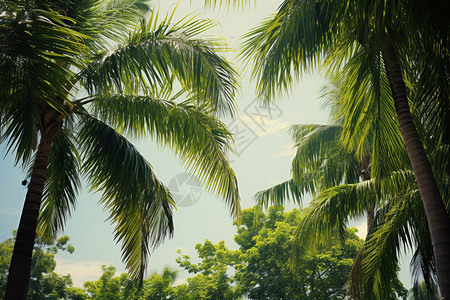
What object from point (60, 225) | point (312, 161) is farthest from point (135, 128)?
point (312, 161)

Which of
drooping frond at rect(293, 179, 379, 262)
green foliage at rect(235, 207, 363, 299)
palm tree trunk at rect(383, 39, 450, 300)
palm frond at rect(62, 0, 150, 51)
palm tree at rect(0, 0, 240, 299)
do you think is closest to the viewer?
palm tree trunk at rect(383, 39, 450, 300)

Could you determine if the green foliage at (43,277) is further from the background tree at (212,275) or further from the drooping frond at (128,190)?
the drooping frond at (128,190)

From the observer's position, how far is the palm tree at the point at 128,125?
6430 millimetres

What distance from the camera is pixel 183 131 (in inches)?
297

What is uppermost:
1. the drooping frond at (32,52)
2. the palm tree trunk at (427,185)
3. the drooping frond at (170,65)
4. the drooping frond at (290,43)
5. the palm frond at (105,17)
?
the palm frond at (105,17)

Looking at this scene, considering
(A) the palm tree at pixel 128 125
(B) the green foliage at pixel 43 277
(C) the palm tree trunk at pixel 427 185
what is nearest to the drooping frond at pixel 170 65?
(A) the palm tree at pixel 128 125

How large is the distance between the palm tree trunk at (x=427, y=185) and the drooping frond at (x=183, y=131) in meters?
3.46

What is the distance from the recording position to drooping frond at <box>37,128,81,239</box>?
7.51 metres

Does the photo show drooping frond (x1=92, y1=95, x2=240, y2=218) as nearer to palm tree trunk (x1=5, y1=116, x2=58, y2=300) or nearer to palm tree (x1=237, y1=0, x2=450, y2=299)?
palm tree trunk (x1=5, y1=116, x2=58, y2=300)

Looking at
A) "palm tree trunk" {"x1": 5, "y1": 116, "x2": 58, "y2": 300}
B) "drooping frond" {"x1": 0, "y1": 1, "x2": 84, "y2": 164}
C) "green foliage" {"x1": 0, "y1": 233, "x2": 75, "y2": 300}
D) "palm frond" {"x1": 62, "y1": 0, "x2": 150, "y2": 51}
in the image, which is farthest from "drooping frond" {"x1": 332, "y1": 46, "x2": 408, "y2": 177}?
"green foliage" {"x1": 0, "y1": 233, "x2": 75, "y2": 300}

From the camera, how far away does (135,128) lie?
296 inches

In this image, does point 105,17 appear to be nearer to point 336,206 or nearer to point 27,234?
point 27,234

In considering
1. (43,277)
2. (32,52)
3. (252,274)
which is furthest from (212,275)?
(32,52)

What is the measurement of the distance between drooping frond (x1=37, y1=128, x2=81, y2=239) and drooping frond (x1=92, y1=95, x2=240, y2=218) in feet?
2.75
